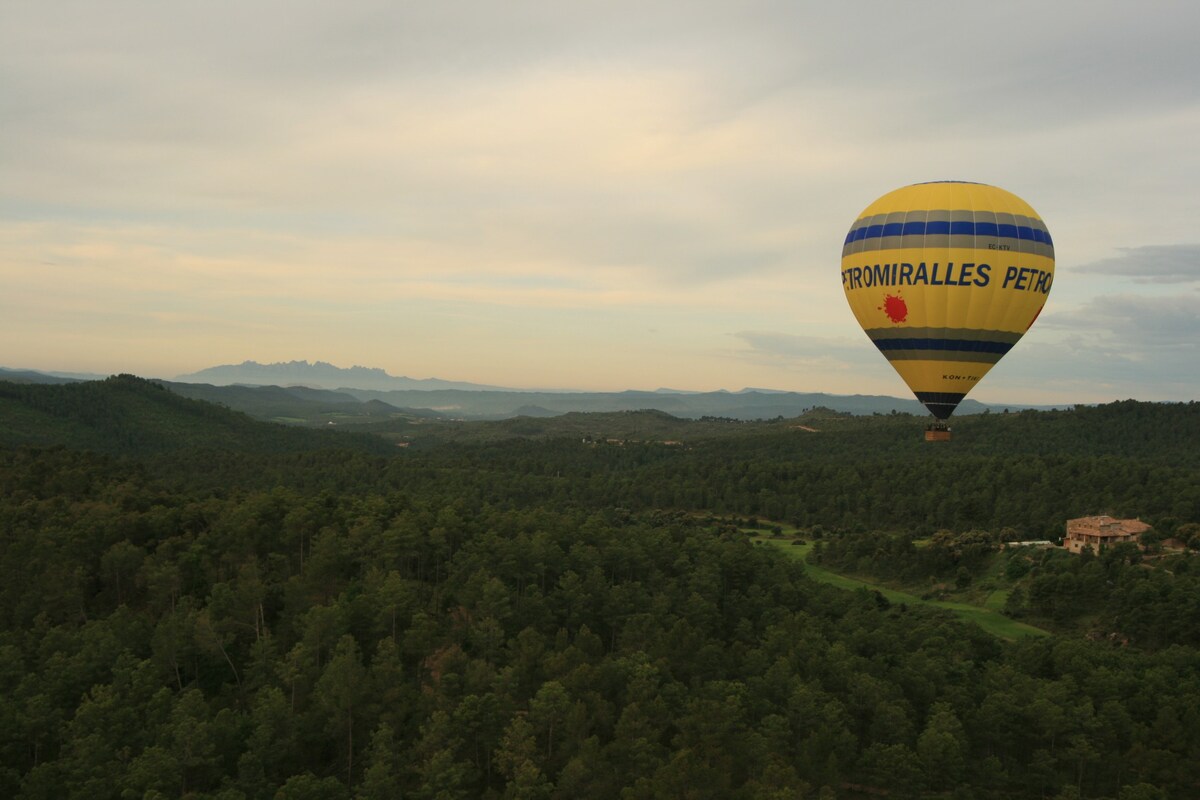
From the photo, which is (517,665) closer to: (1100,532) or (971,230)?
(971,230)

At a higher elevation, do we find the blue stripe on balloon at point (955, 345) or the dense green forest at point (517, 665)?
the blue stripe on balloon at point (955, 345)

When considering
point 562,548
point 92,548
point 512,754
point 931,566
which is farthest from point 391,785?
point 931,566

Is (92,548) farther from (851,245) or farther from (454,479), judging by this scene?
(454,479)

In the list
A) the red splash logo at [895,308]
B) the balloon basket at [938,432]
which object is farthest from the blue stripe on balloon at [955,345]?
the balloon basket at [938,432]

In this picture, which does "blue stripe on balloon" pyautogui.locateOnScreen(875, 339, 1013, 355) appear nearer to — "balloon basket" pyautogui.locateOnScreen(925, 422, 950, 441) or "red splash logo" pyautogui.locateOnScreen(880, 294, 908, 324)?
"red splash logo" pyautogui.locateOnScreen(880, 294, 908, 324)

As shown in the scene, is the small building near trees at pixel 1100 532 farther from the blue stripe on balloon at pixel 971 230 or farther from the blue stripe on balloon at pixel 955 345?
the blue stripe on balloon at pixel 971 230

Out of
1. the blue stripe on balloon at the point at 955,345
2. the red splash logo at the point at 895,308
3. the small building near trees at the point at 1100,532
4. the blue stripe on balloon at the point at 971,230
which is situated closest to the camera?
the blue stripe on balloon at the point at 971,230
